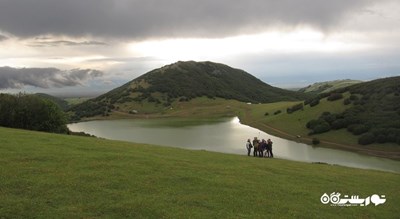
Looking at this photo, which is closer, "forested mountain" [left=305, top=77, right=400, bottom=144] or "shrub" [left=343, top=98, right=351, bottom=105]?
"forested mountain" [left=305, top=77, right=400, bottom=144]

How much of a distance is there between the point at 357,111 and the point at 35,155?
88.1 meters

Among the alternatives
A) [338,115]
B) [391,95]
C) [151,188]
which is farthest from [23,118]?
[391,95]

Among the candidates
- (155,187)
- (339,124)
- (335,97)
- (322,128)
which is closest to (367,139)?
(339,124)

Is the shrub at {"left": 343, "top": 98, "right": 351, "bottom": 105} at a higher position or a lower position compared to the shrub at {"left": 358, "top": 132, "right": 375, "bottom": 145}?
higher

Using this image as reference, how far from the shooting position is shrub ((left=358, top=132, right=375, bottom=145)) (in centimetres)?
7727

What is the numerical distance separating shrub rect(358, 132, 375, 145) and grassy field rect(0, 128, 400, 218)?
50.2 meters

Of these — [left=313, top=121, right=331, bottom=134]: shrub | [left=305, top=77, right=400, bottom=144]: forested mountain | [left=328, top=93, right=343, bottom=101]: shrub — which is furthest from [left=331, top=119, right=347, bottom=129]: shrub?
[left=328, top=93, right=343, bottom=101]: shrub

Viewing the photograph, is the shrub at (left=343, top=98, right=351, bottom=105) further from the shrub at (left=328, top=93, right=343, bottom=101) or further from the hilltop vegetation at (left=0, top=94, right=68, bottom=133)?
the hilltop vegetation at (left=0, top=94, right=68, bottom=133)

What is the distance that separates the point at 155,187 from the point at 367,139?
68.4m

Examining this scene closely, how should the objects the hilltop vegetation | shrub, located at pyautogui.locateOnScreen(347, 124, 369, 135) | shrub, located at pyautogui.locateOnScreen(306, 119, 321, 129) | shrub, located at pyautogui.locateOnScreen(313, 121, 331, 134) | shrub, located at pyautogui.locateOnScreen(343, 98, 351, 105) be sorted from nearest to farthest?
the hilltop vegetation → shrub, located at pyautogui.locateOnScreen(347, 124, 369, 135) → shrub, located at pyautogui.locateOnScreen(313, 121, 331, 134) → shrub, located at pyautogui.locateOnScreen(306, 119, 321, 129) → shrub, located at pyautogui.locateOnScreen(343, 98, 351, 105)

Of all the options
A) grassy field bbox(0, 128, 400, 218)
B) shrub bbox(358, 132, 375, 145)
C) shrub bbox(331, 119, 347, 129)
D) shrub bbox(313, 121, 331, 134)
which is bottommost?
grassy field bbox(0, 128, 400, 218)

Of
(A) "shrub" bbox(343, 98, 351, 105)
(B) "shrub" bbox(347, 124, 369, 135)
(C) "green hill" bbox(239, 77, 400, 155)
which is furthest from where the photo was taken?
(A) "shrub" bbox(343, 98, 351, 105)

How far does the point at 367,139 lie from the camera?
77688 millimetres

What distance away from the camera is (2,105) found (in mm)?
57906
